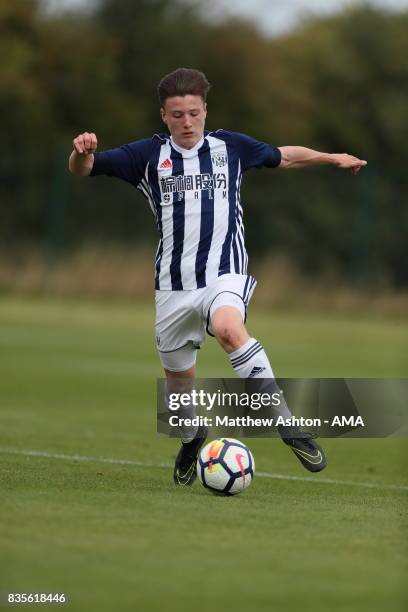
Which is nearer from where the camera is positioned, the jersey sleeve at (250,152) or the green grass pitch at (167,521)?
the green grass pitch at (167,521)

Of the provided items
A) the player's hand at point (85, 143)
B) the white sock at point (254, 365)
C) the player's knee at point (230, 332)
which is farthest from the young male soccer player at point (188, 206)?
the white sock at point (254, 365)

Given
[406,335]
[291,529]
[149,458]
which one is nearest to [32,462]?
[149,458]

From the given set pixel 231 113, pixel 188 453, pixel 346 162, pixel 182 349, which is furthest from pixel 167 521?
pixel 231 113

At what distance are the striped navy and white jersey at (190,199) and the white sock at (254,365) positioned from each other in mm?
560

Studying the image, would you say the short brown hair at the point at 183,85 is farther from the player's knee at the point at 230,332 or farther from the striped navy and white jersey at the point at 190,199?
the player's knee at the point at 230,332

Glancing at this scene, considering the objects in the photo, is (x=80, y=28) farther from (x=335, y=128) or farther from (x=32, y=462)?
(x=32, y=462)

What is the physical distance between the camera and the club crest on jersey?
8.06 m

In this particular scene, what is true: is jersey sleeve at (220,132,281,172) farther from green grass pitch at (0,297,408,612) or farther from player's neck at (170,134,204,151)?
green grass pitch at (0,297,408,612)

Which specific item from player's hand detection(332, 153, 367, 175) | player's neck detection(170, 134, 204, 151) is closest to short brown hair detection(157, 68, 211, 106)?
player's neck detection(170, 134, 204, 151)

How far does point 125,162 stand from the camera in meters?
8.02

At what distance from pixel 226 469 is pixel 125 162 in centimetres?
204

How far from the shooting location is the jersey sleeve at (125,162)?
8.00 metres

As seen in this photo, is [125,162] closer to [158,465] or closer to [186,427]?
[186,427]

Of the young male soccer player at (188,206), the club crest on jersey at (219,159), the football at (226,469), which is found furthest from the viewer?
the club crest on jersey at (219,159)
